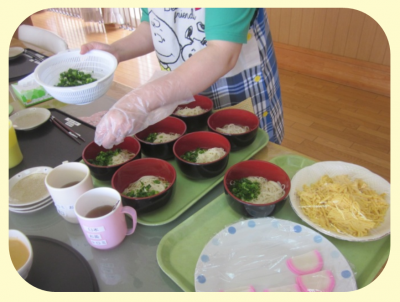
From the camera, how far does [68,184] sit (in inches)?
38.7

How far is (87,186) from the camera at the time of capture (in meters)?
0.90

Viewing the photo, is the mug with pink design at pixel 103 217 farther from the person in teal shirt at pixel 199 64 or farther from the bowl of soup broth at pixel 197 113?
the bowl of soup broth at pixel 197 113

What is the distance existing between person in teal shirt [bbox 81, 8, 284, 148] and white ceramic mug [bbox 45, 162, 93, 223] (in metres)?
0.12

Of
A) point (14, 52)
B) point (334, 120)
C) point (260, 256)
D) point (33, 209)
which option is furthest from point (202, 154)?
point (334, 120)

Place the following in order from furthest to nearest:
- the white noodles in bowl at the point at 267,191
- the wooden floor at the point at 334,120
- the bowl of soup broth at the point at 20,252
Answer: the wooden floor at the point at 334,120
the white noodles in bowl at the point at 267,191
the bowl of soup broth at the point at 20,252

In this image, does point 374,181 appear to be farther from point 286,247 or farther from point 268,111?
point 268,111

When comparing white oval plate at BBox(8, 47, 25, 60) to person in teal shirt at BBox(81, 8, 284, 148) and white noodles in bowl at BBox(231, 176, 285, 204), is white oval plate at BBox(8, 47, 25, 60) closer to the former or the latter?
person in teal shirt at BBox(81, 8, 284, 148)

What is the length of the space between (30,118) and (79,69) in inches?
14.4

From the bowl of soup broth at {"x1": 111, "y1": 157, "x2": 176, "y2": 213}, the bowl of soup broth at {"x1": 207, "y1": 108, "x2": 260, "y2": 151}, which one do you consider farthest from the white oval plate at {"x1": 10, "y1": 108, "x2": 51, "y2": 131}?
the bowl of soup broth at {"x1": 207, "y1": 108, "x2": 260, "y2": 151}

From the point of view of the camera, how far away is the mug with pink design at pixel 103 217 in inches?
31.6

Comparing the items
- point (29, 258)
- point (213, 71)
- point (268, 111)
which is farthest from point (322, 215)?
point (29, 258)

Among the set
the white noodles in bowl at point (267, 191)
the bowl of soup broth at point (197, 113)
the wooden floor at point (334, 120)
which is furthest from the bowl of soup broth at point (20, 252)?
the wooden floor at point (334, 120)

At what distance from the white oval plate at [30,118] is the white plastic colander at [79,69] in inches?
11.1

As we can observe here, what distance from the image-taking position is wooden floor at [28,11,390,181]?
2445mm
